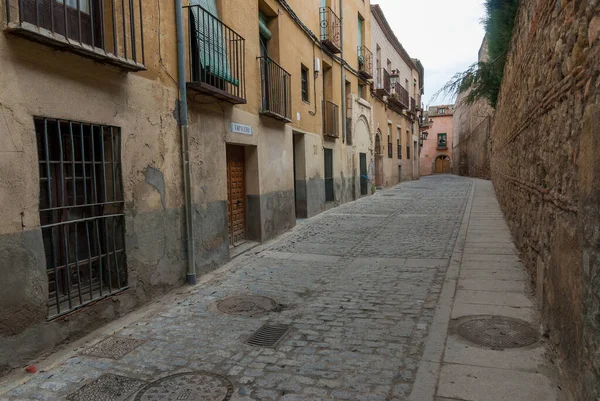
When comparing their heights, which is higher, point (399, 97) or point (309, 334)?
point (399, 97)

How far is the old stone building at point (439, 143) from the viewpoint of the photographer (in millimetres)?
53344

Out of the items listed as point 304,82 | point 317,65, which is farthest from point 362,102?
point 304,82

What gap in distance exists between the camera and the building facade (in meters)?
3.46

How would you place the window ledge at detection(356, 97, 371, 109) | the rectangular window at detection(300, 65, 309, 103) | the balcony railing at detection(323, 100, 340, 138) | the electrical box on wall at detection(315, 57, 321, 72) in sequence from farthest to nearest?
the window ledge at detection(356, 97, 371, 109) < the balcony railing at detection(323, 100, 340, 138) < the electrical box on wall at detection(315, 57, 321, 72) < the rectangular window at detection(300, 65, 309, 103)

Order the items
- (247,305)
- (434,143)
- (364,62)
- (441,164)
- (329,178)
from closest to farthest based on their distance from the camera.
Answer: (247,305) → (329,178) → (364,62) → (434,143) → (441,164)

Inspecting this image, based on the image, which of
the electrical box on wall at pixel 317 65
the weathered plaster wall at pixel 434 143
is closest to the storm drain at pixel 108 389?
the electrical box on wall at pixel 317 65

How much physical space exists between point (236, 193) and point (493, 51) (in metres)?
9.07

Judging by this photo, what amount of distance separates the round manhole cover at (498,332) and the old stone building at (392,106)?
57.7 ft

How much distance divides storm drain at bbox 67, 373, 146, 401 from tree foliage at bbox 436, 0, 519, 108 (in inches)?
334

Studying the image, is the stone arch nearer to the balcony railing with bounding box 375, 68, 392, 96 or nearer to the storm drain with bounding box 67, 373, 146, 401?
the balcony railing with bounding box 375, 68, 392, 96

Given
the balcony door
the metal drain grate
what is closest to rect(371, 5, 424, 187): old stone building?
the balcony door

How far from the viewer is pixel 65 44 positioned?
12.0ft

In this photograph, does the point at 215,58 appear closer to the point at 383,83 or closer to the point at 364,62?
the point at 364,62

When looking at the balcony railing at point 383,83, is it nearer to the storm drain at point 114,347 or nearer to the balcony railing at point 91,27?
the balcony railing at point 91,27
